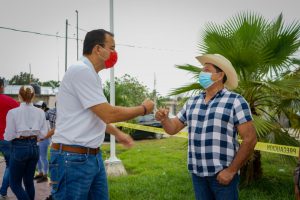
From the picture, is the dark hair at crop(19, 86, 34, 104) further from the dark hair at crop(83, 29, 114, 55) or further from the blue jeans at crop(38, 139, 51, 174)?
the blue jeans at crop(38, 139, 51, 174)

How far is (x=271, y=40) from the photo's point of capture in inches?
238

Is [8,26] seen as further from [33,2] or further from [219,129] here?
[219,129]

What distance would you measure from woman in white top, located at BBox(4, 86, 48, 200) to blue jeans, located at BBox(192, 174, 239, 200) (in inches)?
102

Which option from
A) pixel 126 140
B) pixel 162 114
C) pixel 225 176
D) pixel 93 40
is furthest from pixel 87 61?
pixel 225 176

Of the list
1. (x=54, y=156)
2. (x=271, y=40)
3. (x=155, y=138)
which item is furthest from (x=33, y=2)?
(x=54, y=156)

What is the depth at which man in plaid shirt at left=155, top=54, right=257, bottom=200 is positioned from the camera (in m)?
3.15

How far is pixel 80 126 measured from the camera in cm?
277

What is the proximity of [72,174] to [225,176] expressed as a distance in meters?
1.25

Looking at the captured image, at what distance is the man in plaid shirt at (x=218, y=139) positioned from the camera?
3152 mm

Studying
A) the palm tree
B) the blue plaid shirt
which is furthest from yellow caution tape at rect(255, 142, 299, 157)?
the blue plaid shirt

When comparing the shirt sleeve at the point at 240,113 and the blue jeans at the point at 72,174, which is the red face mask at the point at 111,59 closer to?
the blue jeans at the point at 72,174

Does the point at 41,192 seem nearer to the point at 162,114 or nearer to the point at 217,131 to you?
the point at 162,114

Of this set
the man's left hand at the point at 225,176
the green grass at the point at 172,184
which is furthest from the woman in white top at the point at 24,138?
the man's left hand at the point at 225,176

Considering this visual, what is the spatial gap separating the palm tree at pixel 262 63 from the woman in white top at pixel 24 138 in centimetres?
228
